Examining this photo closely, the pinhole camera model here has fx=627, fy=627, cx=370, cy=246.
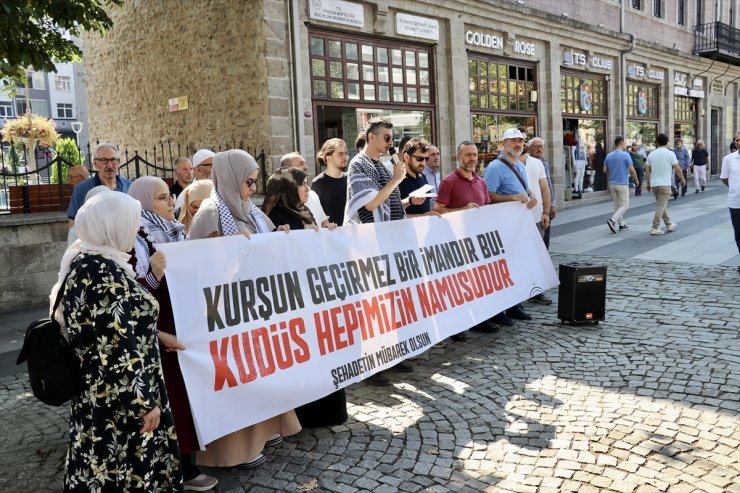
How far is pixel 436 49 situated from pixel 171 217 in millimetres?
11831

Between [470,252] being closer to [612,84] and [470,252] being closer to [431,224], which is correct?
[431,224]

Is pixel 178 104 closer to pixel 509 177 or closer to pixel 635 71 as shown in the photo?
pixel 509 177

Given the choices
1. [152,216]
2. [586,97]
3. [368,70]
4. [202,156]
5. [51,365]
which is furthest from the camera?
[586,97]

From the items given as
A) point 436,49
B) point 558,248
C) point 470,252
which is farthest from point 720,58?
point 470,252

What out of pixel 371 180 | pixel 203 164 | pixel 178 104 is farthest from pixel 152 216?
pixel 178 104

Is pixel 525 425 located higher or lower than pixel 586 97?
lower

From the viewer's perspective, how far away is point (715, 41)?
28484mm

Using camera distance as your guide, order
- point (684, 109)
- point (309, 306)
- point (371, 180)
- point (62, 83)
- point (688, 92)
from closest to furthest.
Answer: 1. point (309, 306)
2. point (371, 180)
3. point (688, 92)
4. point (684, 109)
5. point (62, 83)

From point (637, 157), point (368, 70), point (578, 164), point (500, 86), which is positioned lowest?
point (578, 164)

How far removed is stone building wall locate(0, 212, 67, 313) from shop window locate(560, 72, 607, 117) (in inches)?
604

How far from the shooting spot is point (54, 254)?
8.66 metres

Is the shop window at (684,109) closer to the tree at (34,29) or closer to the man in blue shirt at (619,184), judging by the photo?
the man in blue shirt at (619,184)

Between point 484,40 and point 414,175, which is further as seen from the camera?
point 484,40

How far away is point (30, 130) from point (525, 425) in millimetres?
10917
